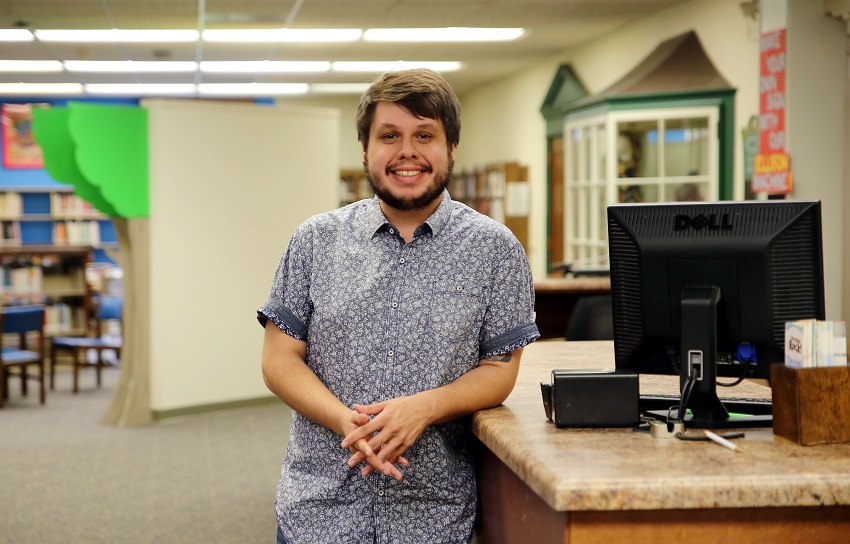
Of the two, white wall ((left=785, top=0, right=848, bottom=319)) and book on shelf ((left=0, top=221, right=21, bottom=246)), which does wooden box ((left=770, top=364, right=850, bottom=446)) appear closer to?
white wall ((left=785, top=0, right=848, bottom=319))

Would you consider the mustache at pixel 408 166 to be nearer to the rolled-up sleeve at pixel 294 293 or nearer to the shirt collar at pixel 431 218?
the shirt collar at pixel 431 218

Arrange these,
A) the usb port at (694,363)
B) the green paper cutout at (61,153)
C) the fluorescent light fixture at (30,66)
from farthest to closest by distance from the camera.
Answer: the fluorescent light fixture at (30,66) → the green paper cutout at (61,153) → the usb port at (694,363)

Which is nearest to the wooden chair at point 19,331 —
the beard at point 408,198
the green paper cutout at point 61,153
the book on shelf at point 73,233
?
the green paper cutout at point 61,153

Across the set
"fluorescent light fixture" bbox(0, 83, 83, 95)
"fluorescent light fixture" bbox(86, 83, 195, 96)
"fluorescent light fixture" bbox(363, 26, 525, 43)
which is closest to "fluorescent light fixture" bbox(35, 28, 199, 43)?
"fluorescent light fixture" bbox(363, 26, 525, 43)

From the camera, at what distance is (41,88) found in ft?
43.0

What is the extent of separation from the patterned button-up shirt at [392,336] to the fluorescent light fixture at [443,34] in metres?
7.14

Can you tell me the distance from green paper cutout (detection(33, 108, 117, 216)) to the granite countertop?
18.1 feet

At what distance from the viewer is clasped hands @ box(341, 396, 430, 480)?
1.93 metres

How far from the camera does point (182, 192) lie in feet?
22.9

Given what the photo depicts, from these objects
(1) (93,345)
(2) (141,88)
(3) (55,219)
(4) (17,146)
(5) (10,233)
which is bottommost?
(1) (93,345)

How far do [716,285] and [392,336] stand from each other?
0.70m

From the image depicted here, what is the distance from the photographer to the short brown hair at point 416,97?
2.05 meters

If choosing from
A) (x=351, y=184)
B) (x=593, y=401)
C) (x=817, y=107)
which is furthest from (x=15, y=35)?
(x=593, y=401)

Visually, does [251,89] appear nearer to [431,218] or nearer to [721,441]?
[431,218]
